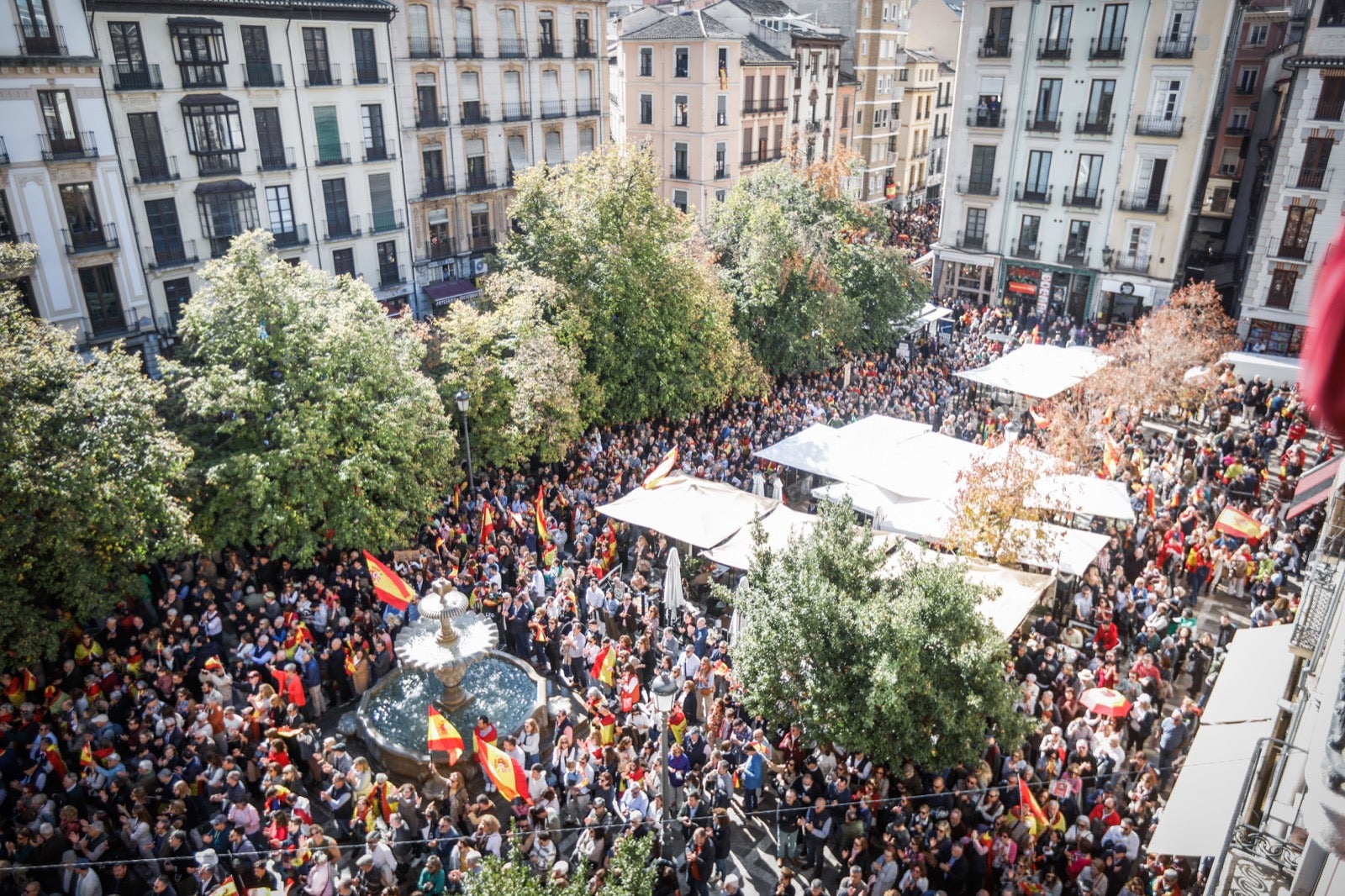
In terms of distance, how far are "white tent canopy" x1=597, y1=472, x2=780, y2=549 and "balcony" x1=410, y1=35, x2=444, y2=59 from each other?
24932 mm

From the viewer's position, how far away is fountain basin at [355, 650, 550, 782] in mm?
14742

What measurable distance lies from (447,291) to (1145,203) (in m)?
30.5

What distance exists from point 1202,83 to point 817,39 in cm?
2281

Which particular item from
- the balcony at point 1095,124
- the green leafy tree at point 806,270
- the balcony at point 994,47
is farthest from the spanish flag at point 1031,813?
the balcony at point 994,47

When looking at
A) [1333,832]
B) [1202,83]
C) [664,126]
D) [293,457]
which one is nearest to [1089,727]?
[1333,832]

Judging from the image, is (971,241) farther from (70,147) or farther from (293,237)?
(70,147)

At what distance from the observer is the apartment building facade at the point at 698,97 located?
45219 millimetres

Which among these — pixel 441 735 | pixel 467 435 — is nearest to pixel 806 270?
pixel 467 435

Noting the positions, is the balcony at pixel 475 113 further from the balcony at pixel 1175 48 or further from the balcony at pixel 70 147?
the balcony at pixel 1175 48

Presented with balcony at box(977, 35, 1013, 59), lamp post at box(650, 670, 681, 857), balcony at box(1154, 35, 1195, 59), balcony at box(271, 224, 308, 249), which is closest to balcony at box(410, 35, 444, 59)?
balcony at box(271, 224, 308, 249)

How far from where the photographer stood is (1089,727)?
13617 millimetres

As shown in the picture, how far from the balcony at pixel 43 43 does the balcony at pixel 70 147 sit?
7.40ft

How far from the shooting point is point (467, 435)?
21859 mm

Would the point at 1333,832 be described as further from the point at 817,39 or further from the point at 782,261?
the point at 817,39
